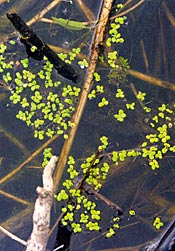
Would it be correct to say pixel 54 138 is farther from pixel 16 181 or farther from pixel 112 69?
pixel 112 69

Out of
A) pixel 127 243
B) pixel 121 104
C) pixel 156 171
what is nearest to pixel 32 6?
pixel 121 104

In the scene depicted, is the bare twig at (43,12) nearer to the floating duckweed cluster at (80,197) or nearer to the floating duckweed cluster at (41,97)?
the floating duckweed cluster at (41,97)

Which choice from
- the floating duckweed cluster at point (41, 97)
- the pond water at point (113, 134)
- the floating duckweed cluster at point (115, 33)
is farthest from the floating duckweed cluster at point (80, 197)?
the floating duckweed cluster at point (115, 33)

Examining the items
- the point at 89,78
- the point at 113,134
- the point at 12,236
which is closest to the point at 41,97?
the point at 89,78

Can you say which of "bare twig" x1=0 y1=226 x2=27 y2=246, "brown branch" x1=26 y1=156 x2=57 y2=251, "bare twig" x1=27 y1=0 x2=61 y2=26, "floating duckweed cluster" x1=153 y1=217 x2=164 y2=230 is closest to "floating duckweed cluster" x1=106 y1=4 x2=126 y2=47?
"bare twig" x1=27 y1=0 x2=61 y2=26

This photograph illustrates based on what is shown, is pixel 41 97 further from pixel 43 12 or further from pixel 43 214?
pixel 43 214

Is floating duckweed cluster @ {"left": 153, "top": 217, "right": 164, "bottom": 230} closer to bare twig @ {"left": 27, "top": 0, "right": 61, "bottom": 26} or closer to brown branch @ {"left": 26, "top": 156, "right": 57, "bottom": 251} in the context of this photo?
brown branch @ {"left": 26, "top": 156, "right": 57, "bottom": 251}
